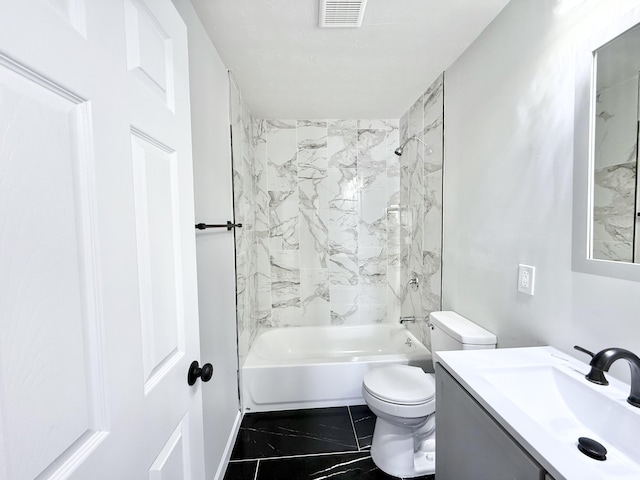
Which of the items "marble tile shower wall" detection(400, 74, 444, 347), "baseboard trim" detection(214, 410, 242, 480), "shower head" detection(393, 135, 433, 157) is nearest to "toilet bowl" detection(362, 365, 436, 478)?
"marble tile shower wall" detection(400, 74, 444, 347)

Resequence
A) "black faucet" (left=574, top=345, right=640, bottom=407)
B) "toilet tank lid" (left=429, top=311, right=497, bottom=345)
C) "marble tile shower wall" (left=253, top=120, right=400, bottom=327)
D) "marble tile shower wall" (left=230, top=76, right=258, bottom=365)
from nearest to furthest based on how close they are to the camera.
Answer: "black faucet" (left=574, top=345, right=640, bottom=407) < "toilet tank lid" (left=429, top=311, right=497, bottom=345) < "marble tile shower wall" (left=230, top=76, right=258, bottom=365) < "marble tile shower wall" (left=253, top=120, right=400, bottom=327)

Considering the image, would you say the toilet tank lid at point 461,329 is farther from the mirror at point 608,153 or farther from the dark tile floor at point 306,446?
the dark tile floor at point 306,446

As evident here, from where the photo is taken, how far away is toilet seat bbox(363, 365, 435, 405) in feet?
5.13

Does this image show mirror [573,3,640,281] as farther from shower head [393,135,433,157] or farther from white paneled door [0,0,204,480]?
A: white paneled door [0,0,204,480]

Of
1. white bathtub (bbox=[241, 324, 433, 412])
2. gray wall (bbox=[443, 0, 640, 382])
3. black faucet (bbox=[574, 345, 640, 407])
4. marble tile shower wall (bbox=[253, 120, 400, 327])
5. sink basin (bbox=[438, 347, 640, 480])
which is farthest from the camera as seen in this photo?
marble tile shower wall (bbox=[253, 120, 400, 327])

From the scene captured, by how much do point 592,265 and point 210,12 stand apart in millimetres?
1862

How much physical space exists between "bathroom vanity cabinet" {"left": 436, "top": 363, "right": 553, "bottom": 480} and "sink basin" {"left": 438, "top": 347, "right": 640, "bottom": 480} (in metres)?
0.02

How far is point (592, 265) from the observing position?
0.98m

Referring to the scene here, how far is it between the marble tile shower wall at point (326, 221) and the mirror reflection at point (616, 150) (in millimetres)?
1973

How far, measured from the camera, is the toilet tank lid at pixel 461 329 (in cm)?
145

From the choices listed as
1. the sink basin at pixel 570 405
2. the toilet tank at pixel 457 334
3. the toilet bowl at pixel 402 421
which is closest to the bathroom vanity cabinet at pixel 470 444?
the sink basin at pixel 570 405

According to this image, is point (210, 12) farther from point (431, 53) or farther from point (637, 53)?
point (637, 53)

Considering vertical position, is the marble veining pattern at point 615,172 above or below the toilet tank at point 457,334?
above

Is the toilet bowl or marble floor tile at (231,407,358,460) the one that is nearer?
the toilet bowl
